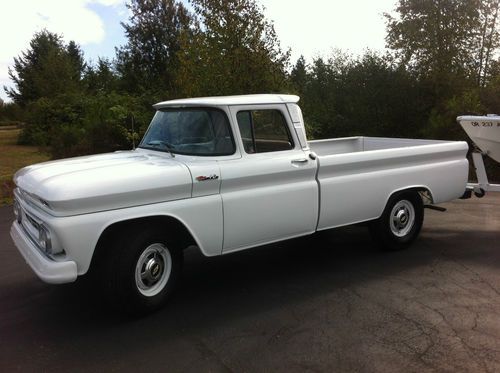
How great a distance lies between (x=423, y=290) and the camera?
4668 millimetres

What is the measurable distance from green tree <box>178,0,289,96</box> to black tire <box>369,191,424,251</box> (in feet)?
18.1

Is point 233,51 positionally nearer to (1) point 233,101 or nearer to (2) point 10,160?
(1) point 233,101

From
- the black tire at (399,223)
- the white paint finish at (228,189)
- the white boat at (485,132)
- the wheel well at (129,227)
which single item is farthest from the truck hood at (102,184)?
the white boat at (485,132)

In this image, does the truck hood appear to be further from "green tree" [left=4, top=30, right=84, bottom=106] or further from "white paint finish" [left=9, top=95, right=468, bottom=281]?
"green tree" [left=4, top=30, right=84, bottom=106]

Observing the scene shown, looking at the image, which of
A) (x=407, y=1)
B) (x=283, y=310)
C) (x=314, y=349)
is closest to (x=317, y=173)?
(x=283, y=310)

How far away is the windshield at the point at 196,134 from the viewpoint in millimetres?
4578

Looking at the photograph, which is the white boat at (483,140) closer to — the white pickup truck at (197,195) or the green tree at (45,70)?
the white pickup truck at (197,195)

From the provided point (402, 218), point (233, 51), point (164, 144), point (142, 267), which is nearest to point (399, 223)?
point (402, 218)

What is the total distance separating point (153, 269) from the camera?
4160 millimetres

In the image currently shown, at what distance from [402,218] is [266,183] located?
6.99ft

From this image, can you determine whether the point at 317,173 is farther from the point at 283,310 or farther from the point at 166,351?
the point at 166,351

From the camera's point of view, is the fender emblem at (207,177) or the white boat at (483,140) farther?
the white boat at (483,140)

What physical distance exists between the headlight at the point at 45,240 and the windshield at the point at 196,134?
4.53ft

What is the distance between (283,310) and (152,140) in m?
2.18
